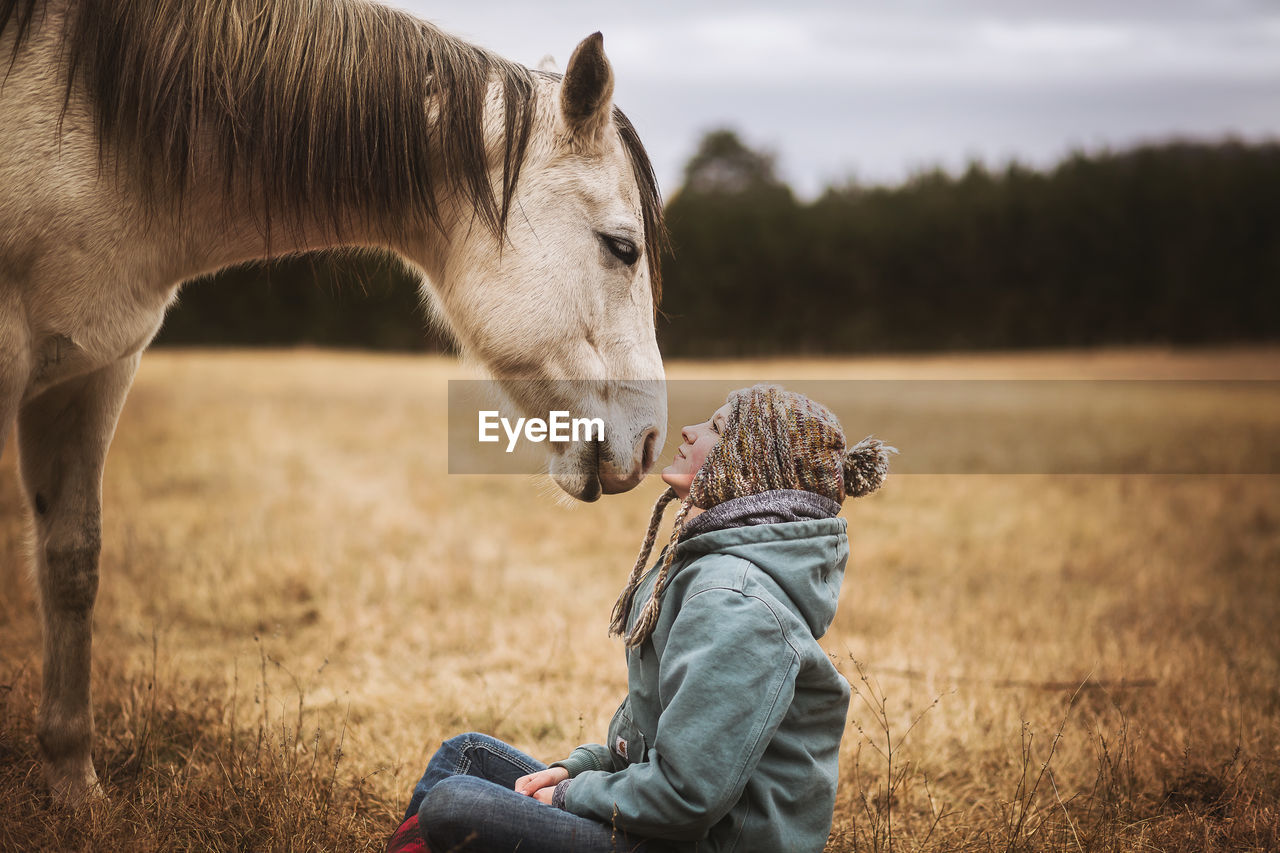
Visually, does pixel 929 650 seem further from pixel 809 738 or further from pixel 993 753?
pixel 809 738

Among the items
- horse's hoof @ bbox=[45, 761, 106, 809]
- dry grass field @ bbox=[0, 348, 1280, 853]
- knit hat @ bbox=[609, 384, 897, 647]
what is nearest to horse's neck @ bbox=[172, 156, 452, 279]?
dry grass field @ bbox=[0, 348, 1280, 853]

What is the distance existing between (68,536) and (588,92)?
218 centimetres

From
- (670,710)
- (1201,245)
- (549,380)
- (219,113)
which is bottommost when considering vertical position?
(670,710)

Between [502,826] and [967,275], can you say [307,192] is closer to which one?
[502,826]

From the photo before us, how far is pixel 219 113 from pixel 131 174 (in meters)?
0.28

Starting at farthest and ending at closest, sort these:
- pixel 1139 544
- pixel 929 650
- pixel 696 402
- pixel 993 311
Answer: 1. pixel 993 311
2. pixel 696 402
3. pixel 1139 544
4. pixel 929 650

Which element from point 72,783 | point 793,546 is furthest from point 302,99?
point 72,783

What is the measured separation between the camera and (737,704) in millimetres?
1625

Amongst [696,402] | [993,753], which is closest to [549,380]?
[993,753]

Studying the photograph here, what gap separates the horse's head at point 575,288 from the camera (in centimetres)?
245

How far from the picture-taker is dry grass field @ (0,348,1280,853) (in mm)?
2746

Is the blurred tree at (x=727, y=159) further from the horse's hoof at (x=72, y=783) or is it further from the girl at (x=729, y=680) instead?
the girl at (x=729, y=680)

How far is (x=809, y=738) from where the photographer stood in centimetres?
187

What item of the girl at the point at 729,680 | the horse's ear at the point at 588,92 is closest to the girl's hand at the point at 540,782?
the girl at the point at 729,680
